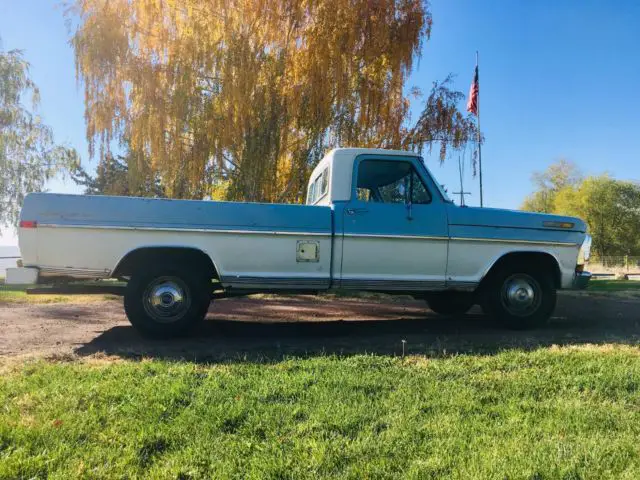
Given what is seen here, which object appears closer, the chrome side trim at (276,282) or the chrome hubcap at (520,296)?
the chrome side trim at (276,282)

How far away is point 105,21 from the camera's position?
11086 mm

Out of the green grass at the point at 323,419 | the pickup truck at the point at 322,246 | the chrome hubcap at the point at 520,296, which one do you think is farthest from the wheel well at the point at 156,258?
the chrome hubcap at the point at 520,296

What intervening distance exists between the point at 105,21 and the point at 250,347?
996 cm

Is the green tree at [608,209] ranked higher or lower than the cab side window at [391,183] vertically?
higher

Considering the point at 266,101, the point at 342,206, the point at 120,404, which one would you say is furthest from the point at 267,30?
the point at 120,404

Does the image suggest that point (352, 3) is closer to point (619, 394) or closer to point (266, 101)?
point (266, 101)

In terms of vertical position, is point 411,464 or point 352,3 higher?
point 352,3

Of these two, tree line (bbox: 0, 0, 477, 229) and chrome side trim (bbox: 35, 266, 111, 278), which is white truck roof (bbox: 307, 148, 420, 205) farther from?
tree line (bbox: 0, 0, 477, 229)

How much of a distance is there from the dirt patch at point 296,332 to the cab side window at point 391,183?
1639 millimetres

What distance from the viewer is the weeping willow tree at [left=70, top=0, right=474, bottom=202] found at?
11344 mm

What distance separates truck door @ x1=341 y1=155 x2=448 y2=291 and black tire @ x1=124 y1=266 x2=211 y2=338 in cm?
169

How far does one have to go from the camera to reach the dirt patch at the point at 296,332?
15.3 ft

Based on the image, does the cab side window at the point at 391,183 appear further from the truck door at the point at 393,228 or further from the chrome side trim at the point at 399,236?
the chrome side trim at the point at 399,236

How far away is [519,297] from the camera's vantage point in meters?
5.79
